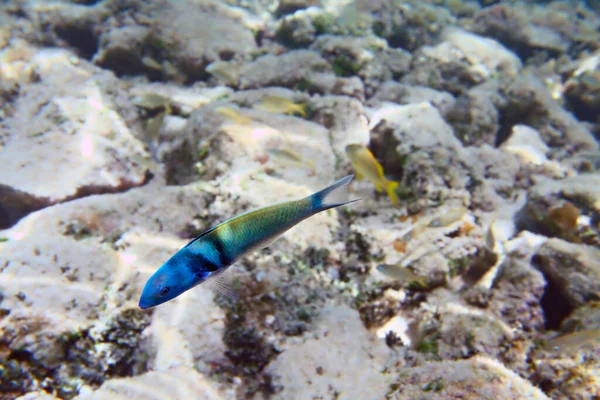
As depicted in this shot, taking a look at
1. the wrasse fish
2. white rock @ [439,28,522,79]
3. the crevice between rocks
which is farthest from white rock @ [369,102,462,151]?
white rock @ [439,28,522,79]

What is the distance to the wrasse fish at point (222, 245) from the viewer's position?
4.39ft

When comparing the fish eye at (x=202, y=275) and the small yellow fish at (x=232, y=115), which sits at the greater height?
the fish eye at (x=202, y=275)

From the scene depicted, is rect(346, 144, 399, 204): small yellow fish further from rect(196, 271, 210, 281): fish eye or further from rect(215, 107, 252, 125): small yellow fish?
rect(196, 271, 210, 281): fish eye

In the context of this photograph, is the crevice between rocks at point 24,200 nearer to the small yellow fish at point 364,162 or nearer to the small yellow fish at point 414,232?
the small yellow fish at point 364,162

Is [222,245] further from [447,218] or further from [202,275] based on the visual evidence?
[447,218]

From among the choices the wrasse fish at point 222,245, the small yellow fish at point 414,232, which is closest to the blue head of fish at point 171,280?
the wrasse fish at point 222,245

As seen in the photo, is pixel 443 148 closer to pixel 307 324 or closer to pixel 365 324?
pixel 365 324

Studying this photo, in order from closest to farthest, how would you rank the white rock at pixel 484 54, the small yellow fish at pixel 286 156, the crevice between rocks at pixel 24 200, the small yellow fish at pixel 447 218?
the small yellow fish at pixel 447 218 → the small yellow fish at pixel 286 156 → the crevice between rocks at pixel 24 200 → the white rock at pixel 484 54

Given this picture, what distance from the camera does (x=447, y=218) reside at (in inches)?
134

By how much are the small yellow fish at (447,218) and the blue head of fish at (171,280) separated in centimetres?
273

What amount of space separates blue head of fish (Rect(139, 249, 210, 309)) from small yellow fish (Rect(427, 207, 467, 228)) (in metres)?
2.73

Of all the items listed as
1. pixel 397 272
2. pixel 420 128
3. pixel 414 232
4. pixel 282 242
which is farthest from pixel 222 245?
pixel 420 128

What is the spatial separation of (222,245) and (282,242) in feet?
5.92

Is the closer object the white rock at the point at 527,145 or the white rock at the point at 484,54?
the white rock at the point at 527,145
